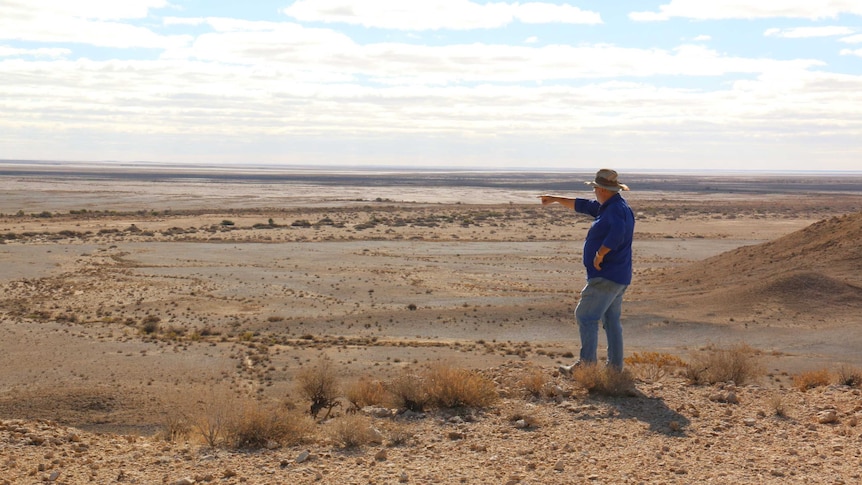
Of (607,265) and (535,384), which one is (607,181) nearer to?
(607,265)

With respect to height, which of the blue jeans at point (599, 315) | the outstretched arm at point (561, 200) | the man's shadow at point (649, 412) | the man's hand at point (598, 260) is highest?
the outstretched arm at point (561, 200)

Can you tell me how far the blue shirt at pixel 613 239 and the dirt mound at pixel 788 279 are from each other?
1159 cm

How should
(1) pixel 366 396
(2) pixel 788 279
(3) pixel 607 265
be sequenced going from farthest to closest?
(2) pixel 788 279
(1) pixel 366 396
(3) pixel 607 265

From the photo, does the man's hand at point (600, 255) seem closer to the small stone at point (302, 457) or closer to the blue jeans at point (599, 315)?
the blue jeans at point (599, 315)

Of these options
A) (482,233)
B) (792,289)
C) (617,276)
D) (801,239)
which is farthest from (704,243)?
(617,276)

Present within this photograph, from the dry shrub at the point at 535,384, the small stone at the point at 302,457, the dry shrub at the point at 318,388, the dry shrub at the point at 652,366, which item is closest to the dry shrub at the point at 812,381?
the dry shrub at the point at 652,366

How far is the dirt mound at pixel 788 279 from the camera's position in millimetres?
18484

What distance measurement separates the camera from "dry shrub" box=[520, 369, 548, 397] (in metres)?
8.41

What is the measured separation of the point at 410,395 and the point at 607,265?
2.44m

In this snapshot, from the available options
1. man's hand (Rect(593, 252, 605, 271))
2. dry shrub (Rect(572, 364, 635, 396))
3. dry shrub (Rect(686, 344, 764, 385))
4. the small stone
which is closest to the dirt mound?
dry shrub (Rect(686, 344, 764, 385))

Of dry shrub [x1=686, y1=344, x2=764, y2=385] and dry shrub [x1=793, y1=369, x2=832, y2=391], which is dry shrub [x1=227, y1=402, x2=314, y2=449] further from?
dry shrub [x1=793, y1=369, x2=832, y2=391]

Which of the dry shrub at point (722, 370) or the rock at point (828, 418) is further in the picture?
the dry shrub at point (722, 370)

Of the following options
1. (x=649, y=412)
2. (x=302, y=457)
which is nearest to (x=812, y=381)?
(x=649, y=412)

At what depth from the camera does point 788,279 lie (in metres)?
19.4
